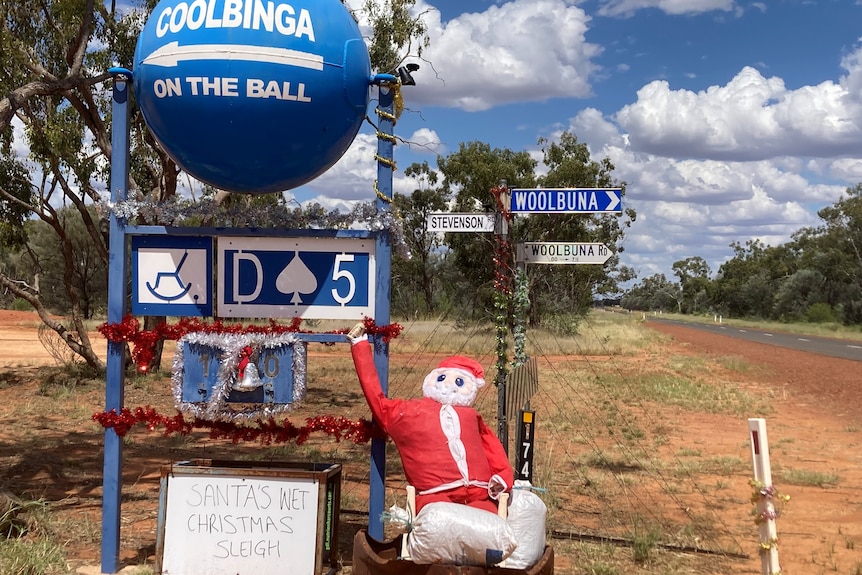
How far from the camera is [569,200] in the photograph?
5.64 metres

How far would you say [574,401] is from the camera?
13.8 meters

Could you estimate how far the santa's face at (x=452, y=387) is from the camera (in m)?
4.30

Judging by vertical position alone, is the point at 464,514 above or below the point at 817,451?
above

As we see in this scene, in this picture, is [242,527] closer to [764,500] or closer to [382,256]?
[382,256]

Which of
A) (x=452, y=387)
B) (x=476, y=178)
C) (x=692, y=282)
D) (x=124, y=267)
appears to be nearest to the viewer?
(x=452, y=387)

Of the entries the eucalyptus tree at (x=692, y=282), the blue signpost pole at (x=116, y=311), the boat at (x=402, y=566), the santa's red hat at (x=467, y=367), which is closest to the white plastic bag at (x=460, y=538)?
the boat at (x=402, y=566)

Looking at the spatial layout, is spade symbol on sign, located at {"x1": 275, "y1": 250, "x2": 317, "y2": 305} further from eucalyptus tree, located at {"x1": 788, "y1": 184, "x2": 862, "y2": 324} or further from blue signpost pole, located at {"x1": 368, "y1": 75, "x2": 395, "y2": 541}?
eucalyptus tree, located at {"x1": 788, "y1": 184, "x2": 862, "y2": 324}

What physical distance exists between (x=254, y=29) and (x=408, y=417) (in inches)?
83.4

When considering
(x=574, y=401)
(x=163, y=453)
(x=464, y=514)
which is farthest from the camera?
(x=574, y=401)

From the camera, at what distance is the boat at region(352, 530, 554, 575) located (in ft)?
11.6

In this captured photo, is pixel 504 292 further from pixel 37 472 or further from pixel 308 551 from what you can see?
pixel 37 472

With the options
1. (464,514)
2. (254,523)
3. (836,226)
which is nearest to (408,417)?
(464,514)

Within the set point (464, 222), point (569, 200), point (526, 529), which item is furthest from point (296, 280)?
point (569, 200)

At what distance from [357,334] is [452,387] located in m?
0.60
